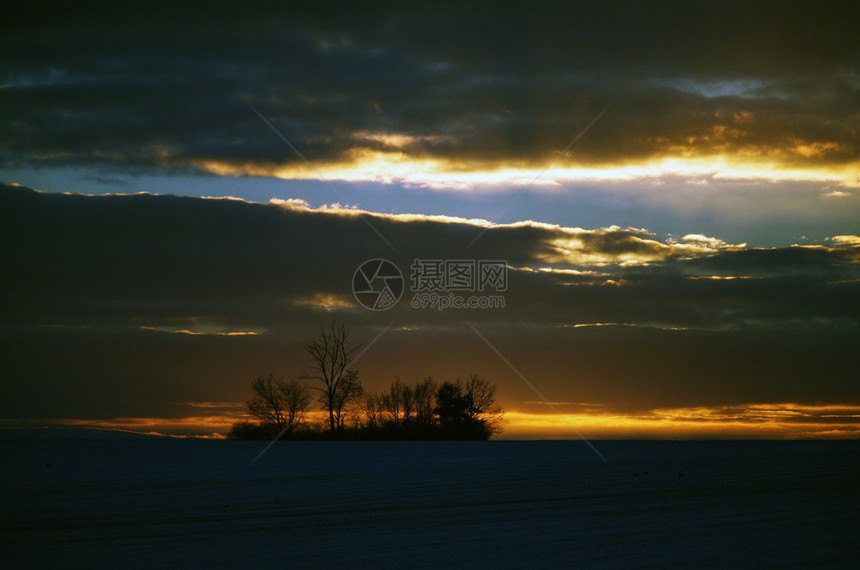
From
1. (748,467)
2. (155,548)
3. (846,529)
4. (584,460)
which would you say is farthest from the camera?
(584,460)

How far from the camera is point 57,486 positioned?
22797 mm

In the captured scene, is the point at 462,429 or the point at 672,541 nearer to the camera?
the point at 672,541

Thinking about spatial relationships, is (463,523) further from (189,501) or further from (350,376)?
(350,376)

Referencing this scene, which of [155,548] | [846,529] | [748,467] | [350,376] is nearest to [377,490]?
[155,548]

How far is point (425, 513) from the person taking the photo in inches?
715

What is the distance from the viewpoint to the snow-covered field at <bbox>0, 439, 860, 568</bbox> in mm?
13445

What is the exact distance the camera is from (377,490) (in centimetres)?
2214

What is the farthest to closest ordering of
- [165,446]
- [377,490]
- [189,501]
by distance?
[165,446], [377,490], [189,501]

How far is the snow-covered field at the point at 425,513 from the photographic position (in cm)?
1345

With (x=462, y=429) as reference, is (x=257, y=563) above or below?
above

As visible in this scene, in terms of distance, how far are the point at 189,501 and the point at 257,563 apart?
26.5 feet

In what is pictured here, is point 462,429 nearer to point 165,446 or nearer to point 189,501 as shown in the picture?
point 165,446

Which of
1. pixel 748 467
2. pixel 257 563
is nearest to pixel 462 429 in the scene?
pixel 748 467

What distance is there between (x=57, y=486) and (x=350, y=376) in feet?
126
